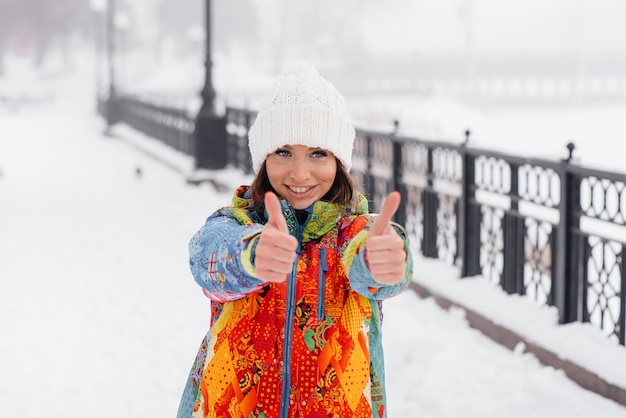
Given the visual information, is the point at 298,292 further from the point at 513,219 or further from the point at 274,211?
the point at 513,219

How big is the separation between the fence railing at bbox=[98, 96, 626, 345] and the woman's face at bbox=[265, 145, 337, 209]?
1336 mm

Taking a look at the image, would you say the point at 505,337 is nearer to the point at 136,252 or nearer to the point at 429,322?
the point at 429,322

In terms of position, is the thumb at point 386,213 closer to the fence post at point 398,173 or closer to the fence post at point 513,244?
the fence post at point 513,244

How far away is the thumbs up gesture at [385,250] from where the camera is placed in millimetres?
2264

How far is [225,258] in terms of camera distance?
245cm

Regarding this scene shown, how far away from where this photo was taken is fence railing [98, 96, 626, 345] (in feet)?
19.0

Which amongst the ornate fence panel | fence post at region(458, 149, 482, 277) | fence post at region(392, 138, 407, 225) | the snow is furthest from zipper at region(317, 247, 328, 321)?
the ornate fence panel

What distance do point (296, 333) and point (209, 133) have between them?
560 inches

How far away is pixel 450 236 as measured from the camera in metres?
8.43

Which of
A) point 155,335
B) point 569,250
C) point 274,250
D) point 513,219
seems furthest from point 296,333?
point 155,335

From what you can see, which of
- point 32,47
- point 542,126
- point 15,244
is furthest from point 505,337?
point 32,47

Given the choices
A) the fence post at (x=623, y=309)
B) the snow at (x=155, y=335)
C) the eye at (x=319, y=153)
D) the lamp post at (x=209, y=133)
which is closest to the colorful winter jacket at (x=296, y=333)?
the eye at (x=319, y=153)

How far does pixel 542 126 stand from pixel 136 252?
52.5 metres

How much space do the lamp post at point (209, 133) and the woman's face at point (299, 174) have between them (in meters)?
13.8
